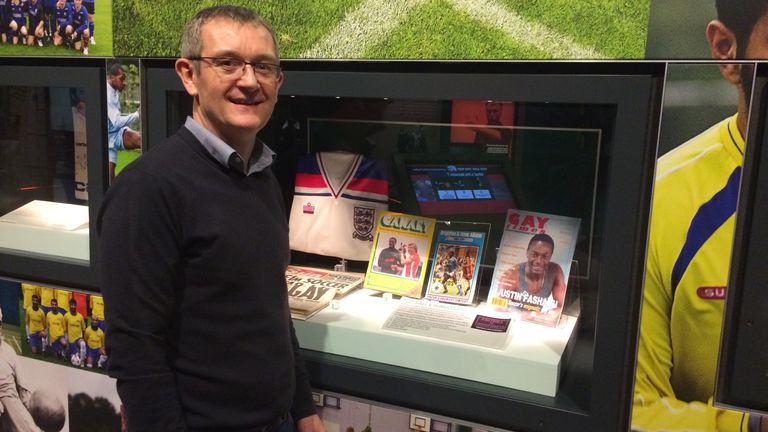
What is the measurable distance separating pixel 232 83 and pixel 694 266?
3.49ft

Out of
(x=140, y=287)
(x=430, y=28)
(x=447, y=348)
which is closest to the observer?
(x=140, y=287)

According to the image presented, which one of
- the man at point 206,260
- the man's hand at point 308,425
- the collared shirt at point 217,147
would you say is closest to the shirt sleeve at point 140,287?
the man at point 206,260

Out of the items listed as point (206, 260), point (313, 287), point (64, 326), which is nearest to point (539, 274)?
point (313, 287)

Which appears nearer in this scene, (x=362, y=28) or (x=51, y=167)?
(x=362, y=28)

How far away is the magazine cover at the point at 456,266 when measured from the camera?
192 centimetres

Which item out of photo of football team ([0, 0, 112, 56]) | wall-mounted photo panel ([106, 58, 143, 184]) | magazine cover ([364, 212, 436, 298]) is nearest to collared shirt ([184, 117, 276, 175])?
wall-mounted photo panel ([106, 58, 143, 184])

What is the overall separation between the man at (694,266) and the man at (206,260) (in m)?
0.83

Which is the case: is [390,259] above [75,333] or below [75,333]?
above

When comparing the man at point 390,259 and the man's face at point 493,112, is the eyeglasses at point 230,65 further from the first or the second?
the man at point 390,259

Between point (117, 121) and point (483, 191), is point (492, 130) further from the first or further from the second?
point (117, 121)

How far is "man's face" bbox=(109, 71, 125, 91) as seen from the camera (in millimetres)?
1800

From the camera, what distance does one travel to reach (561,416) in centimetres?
149

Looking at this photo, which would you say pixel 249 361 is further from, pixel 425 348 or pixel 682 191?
pixel 682 191

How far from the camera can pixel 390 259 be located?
2.03 meters
